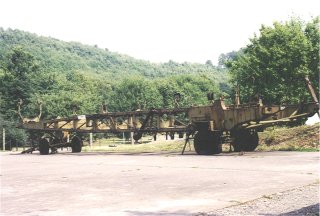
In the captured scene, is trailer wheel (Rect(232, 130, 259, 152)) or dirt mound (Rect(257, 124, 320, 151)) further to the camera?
trailer wheel (Rect(232, 130, 259, 152))

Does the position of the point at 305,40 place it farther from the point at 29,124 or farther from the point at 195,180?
the point at 195,180

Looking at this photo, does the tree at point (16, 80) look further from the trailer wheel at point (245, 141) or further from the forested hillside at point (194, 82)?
the trailer wheel at point (245, 141)

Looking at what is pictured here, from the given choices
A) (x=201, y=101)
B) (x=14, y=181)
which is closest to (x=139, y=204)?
(x=14, y=181)

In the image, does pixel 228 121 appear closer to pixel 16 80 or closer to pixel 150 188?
pixel 150 188

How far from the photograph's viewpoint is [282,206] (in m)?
5.90

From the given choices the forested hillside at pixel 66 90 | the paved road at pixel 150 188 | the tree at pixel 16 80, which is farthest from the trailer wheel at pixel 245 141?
the tree at pixel 16 80

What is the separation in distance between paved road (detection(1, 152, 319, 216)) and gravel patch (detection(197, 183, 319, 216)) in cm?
25

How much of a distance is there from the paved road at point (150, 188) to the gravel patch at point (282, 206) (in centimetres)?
25

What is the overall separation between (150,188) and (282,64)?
2879cm

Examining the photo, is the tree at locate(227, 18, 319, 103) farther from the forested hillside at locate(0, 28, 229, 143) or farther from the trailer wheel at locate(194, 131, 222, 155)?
the trailer wheel at locate(194, 131, 222, 155)

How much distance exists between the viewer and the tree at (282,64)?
3375cm

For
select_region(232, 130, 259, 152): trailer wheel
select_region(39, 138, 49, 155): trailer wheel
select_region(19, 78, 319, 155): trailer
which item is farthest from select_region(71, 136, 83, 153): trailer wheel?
select_region(232, 130, 259, 152): trailer wheel

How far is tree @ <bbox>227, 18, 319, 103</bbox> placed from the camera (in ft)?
111

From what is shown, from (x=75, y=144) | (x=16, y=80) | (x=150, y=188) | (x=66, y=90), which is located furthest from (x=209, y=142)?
(x=66, y=90)
